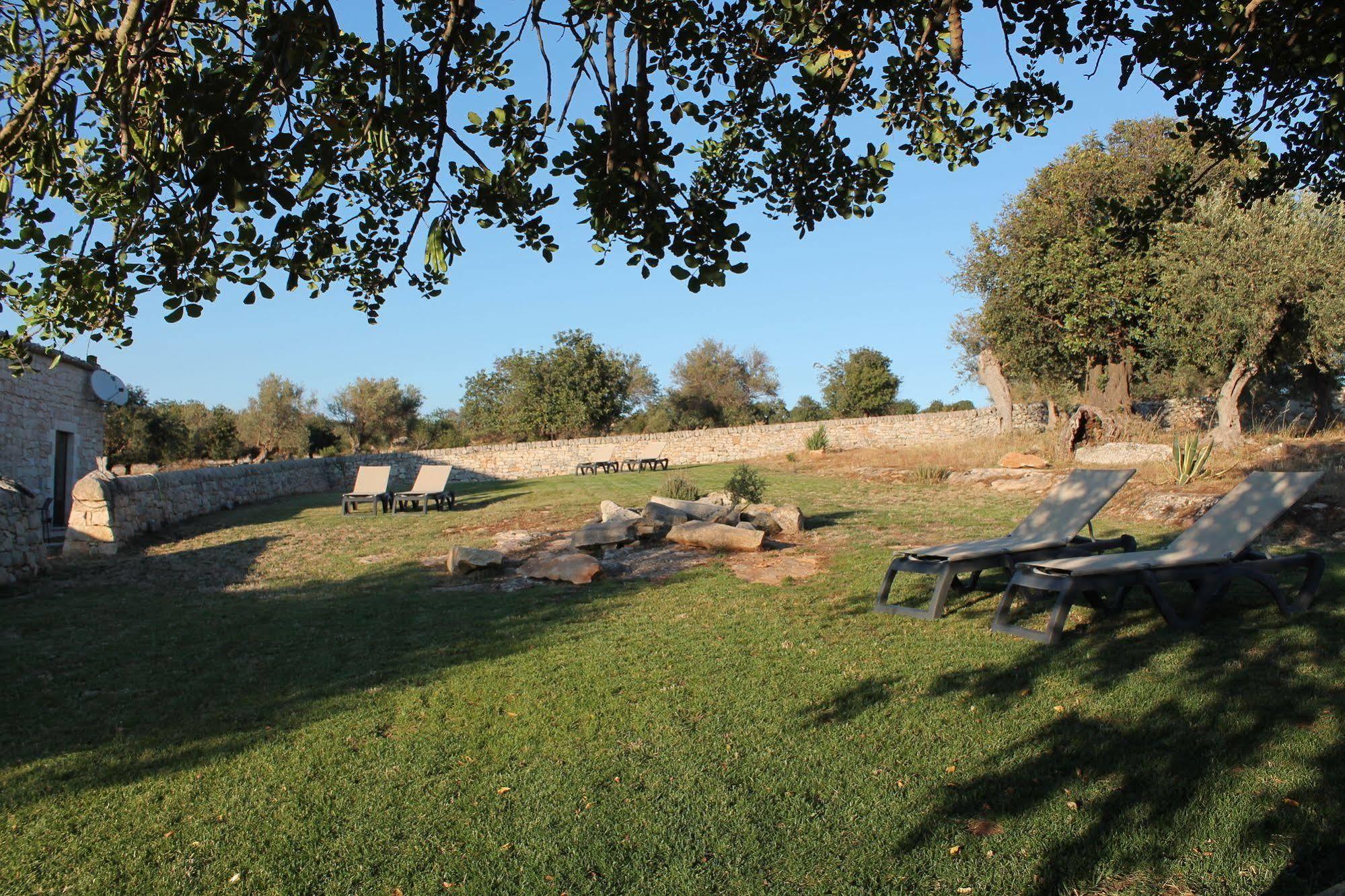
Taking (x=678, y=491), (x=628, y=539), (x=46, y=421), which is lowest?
(x=628, y=539)

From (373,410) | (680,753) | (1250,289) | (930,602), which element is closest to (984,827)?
(680,753)

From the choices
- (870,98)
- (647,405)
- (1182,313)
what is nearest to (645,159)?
(870,98)

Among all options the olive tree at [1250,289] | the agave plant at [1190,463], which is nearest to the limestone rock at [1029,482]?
the agave plant at [1190,463]

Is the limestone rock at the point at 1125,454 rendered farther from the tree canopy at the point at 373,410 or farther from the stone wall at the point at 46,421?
the tree canopy at the point at 373,410

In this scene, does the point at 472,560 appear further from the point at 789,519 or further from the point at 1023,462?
the point at 1023,462

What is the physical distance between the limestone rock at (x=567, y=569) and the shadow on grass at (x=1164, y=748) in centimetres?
387

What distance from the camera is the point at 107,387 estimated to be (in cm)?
1670

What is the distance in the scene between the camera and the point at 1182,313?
15.2 metres

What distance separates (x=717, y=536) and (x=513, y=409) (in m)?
32.4

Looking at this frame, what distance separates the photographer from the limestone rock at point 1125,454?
14.2 meters

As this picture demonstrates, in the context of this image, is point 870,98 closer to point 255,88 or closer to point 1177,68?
point 1177,68

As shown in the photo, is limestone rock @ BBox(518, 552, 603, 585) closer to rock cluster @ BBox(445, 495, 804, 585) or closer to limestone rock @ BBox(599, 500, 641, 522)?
rock cluster @ BBox(445, 495, 804, 585)

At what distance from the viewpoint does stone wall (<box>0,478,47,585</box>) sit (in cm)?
932

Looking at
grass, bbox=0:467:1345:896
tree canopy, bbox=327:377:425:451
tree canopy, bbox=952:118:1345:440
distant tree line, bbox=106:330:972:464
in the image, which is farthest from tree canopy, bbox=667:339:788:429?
grass, bbox=0:467:1345:896
